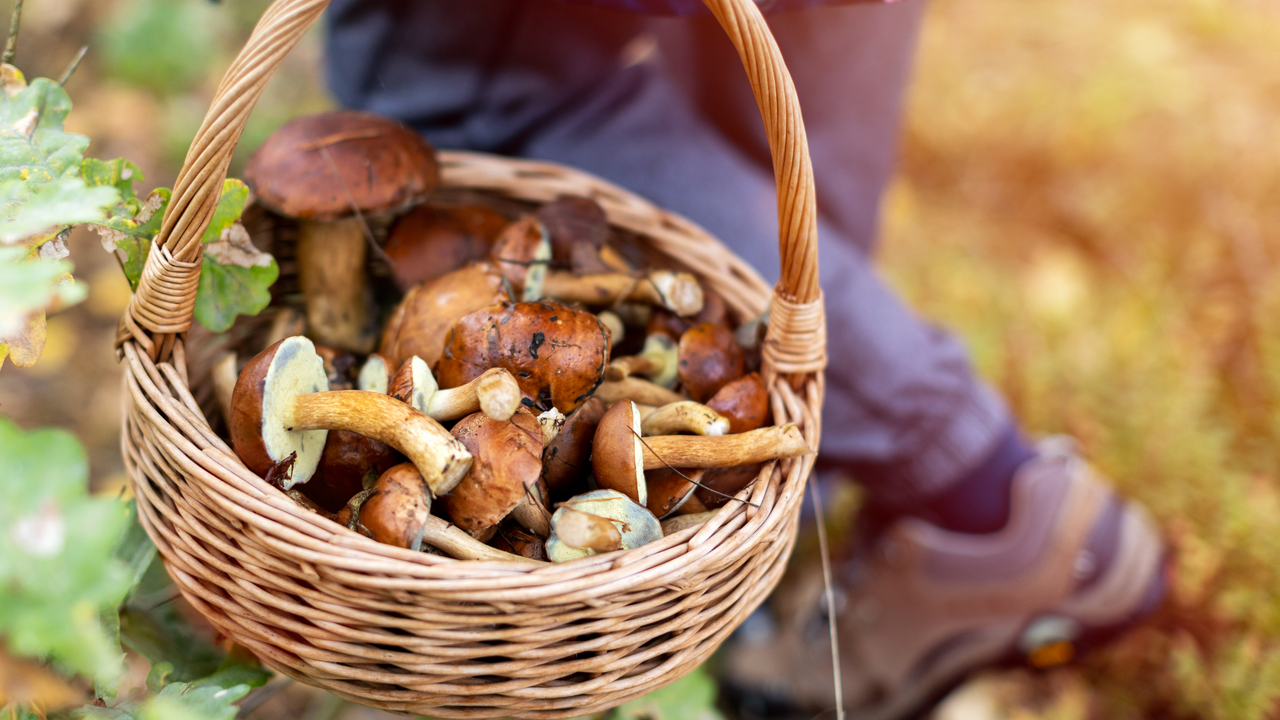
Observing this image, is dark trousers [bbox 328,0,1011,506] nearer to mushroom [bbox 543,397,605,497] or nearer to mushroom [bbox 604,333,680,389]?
mushroom [bbox 604,333,680,389]

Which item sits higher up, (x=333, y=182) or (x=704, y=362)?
(x=333, y=182)

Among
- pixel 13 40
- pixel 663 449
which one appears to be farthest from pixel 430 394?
pixel 13 40

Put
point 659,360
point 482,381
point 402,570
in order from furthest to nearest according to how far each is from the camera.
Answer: point 659,360, point 482,381, point 402,570

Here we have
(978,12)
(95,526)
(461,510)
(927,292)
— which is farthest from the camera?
(978,12)

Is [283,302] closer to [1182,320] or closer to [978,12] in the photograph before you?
[1182,320]

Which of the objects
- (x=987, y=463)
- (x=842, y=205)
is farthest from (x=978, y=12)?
(x=987, y=463)

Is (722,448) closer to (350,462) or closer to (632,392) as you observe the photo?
(632,392)

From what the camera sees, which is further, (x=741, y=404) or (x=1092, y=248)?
(x=1092, y=248)
